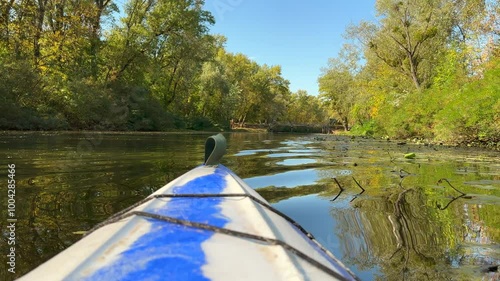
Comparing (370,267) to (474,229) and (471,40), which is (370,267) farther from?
(471,40)

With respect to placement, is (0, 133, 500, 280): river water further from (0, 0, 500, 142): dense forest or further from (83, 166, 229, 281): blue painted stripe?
(0, 0, 500, 142): dense forest

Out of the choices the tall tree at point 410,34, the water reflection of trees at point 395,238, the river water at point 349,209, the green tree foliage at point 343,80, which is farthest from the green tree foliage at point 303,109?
the water reflection of trees at point 395,238

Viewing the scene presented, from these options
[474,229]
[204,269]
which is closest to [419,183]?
[474,229]

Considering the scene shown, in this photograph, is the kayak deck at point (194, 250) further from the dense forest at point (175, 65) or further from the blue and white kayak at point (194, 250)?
the dense forest at point (175, 65)

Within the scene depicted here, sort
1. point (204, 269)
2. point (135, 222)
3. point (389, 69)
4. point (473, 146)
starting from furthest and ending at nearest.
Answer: point (389, 69)
point (473, 146)
point (135, 222)
point (204, 269)

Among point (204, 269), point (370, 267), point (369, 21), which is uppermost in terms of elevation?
point (369, 21)

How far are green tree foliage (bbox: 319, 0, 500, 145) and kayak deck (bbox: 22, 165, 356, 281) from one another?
476 inches

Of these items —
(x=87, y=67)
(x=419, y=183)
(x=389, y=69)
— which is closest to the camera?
(x=419, y=183)

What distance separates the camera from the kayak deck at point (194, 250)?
1.19 metres

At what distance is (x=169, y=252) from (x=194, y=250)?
9 cm

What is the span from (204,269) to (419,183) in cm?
499

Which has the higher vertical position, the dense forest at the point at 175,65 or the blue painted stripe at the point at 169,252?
the dense forest at the point at 175,65

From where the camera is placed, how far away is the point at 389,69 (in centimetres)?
2819

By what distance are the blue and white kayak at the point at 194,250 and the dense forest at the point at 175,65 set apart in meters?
12.0
